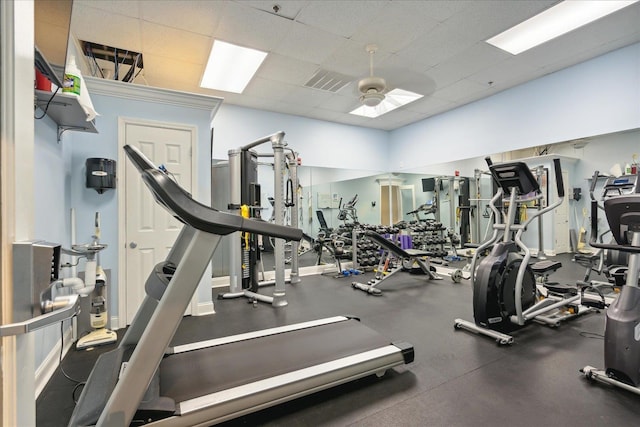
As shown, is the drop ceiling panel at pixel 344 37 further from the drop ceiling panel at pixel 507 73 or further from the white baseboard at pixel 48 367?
the white baseboard at pixel 48 367

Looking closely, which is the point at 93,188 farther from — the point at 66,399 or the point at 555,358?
the point at 555,358

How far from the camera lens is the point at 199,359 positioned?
6.85 ft

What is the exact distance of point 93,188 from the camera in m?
3.03

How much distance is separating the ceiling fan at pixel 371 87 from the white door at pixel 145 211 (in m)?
2.31

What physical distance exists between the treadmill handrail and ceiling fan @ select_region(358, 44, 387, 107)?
3069 mm

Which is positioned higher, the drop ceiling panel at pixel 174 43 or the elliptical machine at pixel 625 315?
the drop ceiling panel at pixel 174 43

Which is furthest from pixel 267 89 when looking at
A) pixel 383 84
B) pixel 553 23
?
pixel 553 23

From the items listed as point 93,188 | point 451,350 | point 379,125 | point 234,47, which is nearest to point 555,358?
point 451,350

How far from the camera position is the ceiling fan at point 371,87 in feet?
12.7

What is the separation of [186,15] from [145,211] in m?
2.24

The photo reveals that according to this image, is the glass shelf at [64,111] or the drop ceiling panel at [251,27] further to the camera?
the drop ceiling panel at [251,27]

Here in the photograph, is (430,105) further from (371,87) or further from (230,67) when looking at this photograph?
(230,67)

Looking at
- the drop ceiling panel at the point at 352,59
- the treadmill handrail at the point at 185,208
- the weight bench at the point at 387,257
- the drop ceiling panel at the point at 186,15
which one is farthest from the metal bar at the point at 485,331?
the drop ceiling panel at the point at 186,15

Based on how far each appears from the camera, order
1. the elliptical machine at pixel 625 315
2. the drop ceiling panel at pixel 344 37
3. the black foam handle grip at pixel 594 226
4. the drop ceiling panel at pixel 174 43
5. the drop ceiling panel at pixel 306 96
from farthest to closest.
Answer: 1. the drop ceiling panel at pixel 306 96
2. the drop ceiling panel at pixel 174 43
3. the drop ceiling panel at pixel 344 37
4. the black foam handle grip at pixel 594 226
5. the elliptical machine at pixel 625 315
